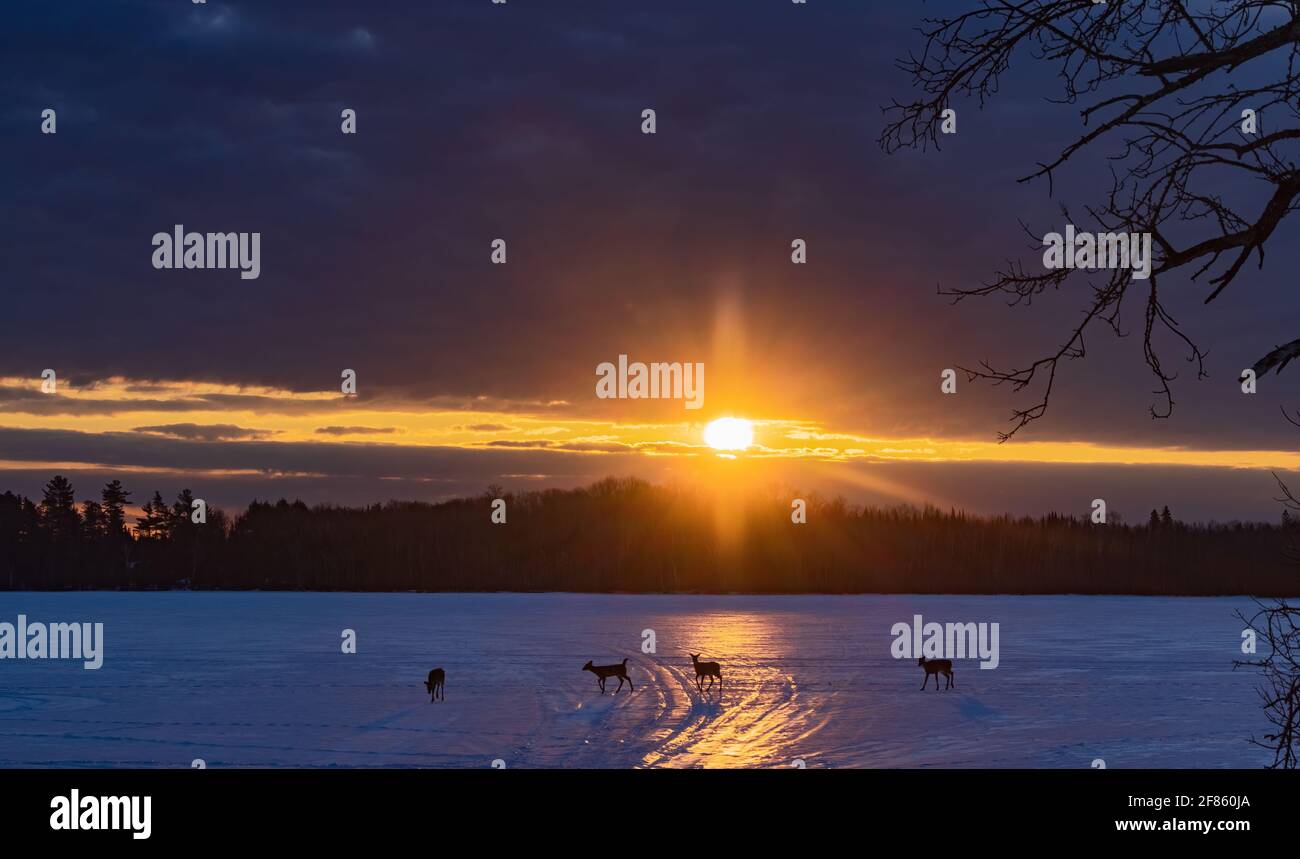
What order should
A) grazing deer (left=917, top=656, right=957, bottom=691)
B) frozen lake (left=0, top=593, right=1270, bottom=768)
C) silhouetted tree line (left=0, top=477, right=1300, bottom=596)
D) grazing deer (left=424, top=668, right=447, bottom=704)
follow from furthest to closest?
1. silhouetted tree line (left=0, top=477, right=1300, bottom=596)
2. grazing deer (left=917, top=656, right=957, bottom=691)
3. grazing deer (left=424, top=668, right=447, bottom=704)
4. frozen lake (left=0, top=593, right=1270, bottom=768)

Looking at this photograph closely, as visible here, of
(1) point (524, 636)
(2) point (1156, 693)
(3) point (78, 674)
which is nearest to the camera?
(2) point (1156, 693)

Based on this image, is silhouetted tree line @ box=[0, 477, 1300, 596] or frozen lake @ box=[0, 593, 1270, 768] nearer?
frozen lake @ box=[0, 593, 1270, 768]

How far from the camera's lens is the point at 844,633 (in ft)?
126

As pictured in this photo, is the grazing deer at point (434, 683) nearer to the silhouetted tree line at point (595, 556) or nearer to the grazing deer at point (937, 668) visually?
the grazing deer at point (937, 668)

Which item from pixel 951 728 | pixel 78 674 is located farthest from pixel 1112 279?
pixel 78 674

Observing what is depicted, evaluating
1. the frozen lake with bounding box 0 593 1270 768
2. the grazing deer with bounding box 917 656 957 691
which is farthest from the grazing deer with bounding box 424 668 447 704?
the grazing deer with bounding box 917 656 957 691

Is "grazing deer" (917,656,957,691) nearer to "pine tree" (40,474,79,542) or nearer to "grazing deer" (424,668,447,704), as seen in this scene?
"grazing deer" (424,668,447,704)

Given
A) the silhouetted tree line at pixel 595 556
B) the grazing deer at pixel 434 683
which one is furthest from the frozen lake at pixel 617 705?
the silhouetted tree line at pixel 595 556

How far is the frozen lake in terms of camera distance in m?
14.3

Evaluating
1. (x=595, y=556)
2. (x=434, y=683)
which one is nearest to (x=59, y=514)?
(x=595, y=556)

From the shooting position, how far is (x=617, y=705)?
18.9 meters

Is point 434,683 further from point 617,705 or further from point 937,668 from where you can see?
point 937,668
